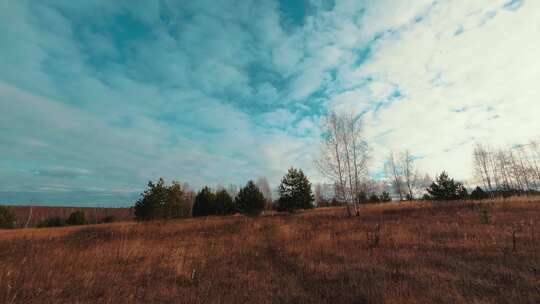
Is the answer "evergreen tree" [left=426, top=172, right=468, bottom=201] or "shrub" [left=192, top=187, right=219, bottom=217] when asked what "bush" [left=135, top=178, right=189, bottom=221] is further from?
"evergreen tree" [left=426, top=172, right=468, bottom=201]

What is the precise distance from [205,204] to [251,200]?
8.78 m

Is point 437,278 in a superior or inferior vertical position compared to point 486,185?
inferior

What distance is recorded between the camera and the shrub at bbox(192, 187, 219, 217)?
117 feet

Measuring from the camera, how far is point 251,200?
3064cm

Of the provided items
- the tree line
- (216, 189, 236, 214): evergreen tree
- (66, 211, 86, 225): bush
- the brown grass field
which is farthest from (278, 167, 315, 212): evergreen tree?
(66, 211, 86, 225): bush

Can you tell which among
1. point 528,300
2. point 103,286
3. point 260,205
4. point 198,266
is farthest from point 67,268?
point 260,205

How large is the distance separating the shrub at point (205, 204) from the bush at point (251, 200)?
586cm

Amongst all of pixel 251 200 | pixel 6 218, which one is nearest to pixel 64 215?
pixel 6 218

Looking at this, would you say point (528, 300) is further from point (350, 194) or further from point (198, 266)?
point (350, 194)

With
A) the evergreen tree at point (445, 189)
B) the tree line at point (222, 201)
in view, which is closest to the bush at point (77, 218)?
the tree line at point (222, 201)

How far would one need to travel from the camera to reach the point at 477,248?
6.44 metres

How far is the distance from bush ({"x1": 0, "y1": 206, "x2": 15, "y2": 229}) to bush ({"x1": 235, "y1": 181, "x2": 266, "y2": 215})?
29.9 metres

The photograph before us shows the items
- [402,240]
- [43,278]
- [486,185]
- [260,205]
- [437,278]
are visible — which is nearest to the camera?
[437,278]

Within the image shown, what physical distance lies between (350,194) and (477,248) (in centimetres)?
1192
